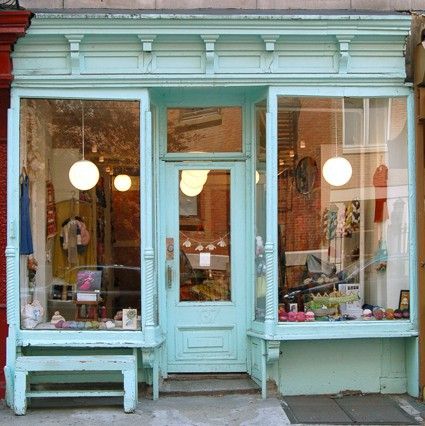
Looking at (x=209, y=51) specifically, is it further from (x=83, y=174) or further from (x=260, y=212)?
(x=83, y=174)

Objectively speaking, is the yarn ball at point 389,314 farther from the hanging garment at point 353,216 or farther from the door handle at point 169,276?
the door handle at point 169,276

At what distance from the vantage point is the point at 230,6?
24.4 feet

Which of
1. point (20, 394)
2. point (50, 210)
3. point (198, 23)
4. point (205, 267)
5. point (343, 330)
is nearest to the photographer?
point (20, 394)

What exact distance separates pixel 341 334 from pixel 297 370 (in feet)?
2.07

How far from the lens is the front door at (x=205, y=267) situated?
766cm

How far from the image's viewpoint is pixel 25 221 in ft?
23.5

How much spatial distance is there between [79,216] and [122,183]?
2.09 ft

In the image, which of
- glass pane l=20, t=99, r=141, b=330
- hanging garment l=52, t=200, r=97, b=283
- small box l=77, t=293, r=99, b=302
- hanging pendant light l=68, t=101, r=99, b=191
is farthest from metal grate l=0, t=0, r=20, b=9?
small box l=77, t=293, r=99, b=302

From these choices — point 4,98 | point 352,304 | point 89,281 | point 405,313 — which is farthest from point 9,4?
point 405,313

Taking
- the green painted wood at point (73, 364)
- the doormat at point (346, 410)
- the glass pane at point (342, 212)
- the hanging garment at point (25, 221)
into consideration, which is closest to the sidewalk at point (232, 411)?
the doormat at point (346, 410)

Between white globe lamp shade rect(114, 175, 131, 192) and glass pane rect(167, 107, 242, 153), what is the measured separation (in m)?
0.72

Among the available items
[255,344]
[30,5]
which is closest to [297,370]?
[255,344]

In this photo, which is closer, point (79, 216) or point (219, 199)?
point (79, 216)

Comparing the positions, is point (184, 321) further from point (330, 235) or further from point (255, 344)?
point (330, 235)
